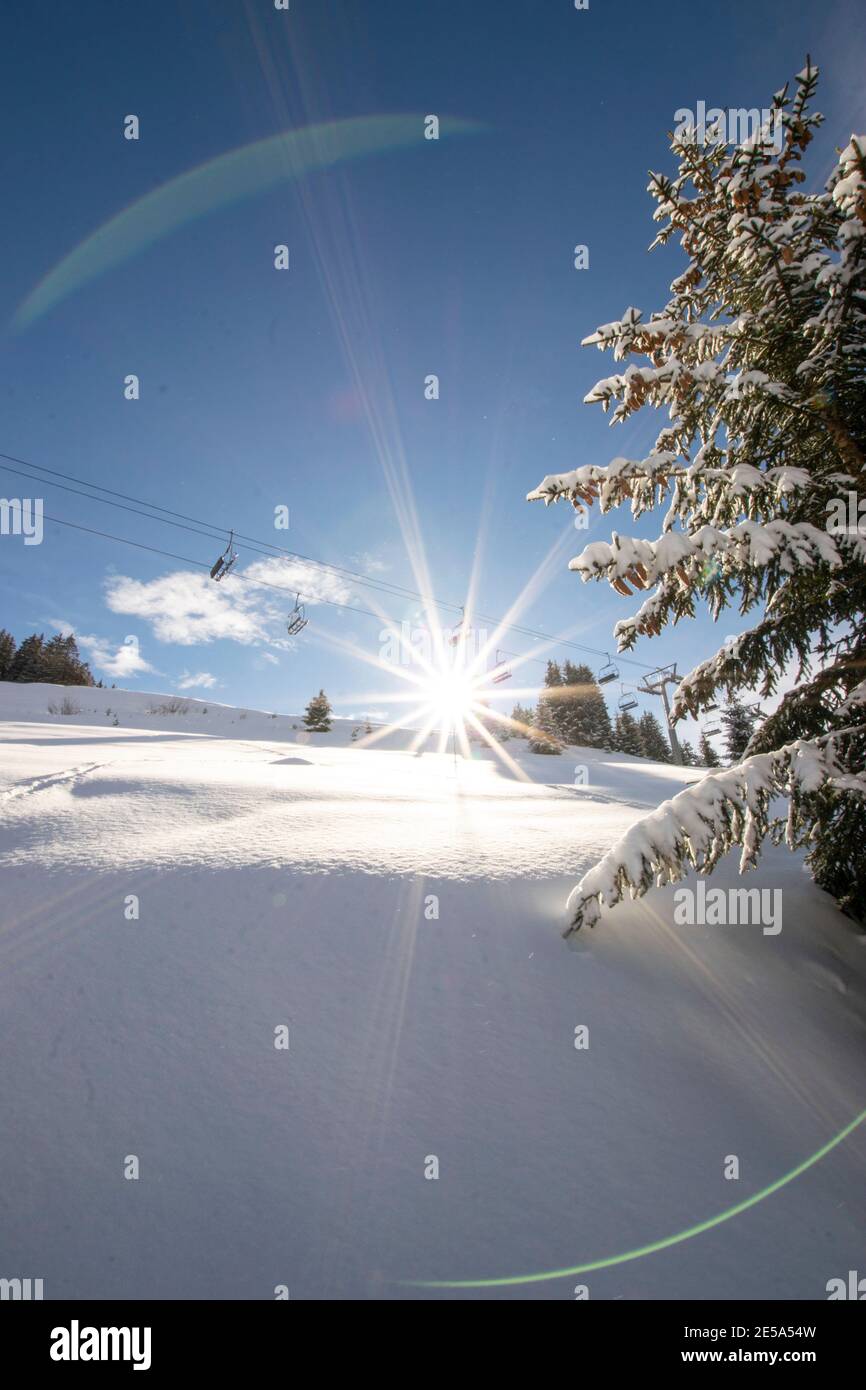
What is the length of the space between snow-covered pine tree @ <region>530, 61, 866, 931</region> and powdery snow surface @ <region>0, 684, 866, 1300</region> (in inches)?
23.3

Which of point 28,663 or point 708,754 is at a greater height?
point 28,663

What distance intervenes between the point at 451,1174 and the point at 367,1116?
0.31 m

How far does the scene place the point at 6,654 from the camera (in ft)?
152

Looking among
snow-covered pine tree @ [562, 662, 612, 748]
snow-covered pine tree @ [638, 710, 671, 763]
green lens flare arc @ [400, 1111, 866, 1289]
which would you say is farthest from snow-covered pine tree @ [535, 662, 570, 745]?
green lens flare arc @ [400, 1111, 866, 1289]

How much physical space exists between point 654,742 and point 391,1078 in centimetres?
5174

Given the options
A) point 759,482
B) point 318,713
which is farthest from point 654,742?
point 759,482

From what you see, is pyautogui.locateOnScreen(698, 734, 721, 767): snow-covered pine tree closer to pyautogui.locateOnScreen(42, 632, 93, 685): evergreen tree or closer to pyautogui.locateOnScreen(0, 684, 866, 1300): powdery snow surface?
pyautogui.locateOnScreen(0, 684, 866, 1300): powdery snow surface

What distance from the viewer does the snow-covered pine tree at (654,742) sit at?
48.1 metres

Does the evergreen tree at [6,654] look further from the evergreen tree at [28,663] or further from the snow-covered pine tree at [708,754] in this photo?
the snow-covered pine tree at [708,754]

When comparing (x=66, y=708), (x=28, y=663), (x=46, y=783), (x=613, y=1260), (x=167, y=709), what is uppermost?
(x=28, y=663)

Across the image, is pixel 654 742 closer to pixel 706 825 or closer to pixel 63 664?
pixel 706 825

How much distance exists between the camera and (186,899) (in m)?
2.52

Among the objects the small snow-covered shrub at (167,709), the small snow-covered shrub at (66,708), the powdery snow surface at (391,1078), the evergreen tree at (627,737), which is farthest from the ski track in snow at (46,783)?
the evergreen tree at (627,737)

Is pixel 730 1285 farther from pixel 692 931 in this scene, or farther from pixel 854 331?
pixel 854 331
